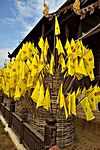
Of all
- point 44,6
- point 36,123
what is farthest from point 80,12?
point 36,123

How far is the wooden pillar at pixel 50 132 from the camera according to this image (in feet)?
8.96

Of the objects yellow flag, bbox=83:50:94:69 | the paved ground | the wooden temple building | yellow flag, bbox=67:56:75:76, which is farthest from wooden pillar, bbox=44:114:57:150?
the wooden temple building

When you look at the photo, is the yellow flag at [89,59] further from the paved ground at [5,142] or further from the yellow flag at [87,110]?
the paved ground at [5,142]

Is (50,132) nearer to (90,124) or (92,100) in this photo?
(92,100)

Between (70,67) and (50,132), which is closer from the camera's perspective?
(70,67)

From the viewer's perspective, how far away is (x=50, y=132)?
9.04 ft

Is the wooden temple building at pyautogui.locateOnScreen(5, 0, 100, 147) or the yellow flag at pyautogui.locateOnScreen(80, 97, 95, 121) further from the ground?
the wooden temple building at pyautogui.locateOnScreen(5, 0, 100, 147)

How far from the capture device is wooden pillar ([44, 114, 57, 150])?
2732mm

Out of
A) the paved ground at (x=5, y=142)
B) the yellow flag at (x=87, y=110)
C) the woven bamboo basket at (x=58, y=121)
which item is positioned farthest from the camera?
the paved ground at (x=5, y=142)

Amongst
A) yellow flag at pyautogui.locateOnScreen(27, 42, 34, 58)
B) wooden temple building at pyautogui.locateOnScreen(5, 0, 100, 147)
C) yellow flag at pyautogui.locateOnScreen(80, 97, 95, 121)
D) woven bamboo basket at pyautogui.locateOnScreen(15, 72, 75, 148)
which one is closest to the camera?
yellow flag at pyautogui.locateOnScreen(80, 97, 95, 121)

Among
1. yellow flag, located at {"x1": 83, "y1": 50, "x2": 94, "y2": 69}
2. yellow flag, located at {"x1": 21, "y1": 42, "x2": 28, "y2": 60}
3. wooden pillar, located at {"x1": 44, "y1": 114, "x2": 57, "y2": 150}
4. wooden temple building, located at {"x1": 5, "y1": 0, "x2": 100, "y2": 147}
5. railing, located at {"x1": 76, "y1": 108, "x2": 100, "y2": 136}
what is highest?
wooden temple building, located at {"x1": 5, "y1": 0, "x2": 100, "y2": 147}

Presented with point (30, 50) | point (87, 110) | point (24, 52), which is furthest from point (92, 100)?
point (24, 52)

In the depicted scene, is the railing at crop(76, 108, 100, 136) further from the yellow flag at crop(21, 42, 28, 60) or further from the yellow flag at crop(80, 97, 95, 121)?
the yellow flag at crop(80, 97, 95, 121)

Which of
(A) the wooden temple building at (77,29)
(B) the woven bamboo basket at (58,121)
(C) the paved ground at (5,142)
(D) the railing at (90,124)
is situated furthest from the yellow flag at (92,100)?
(D) the railing at (90,124)
